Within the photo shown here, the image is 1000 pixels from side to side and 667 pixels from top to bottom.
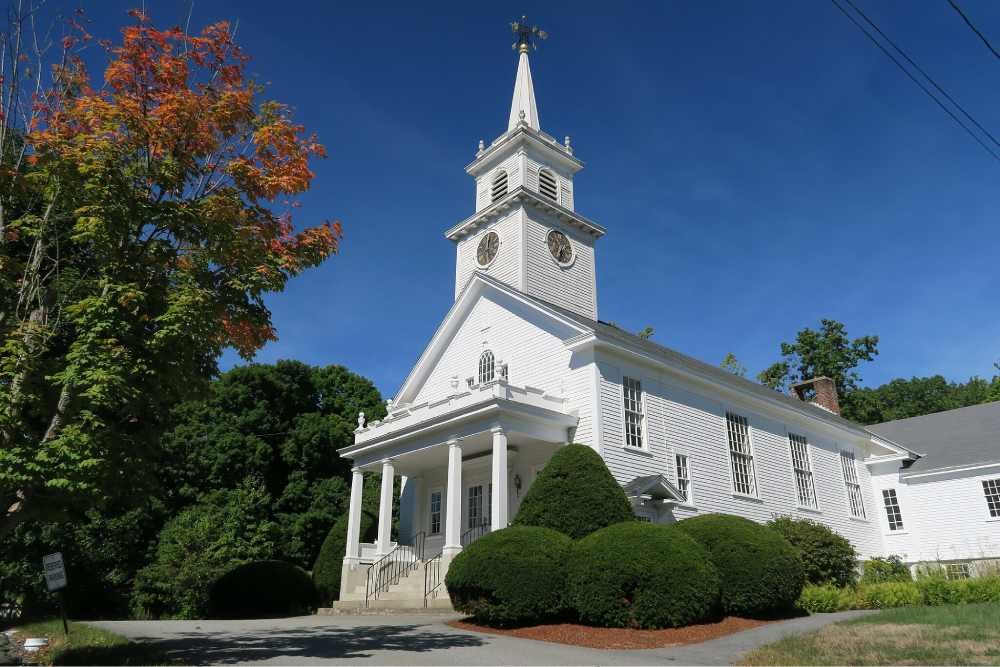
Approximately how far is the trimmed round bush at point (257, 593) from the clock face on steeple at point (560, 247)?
14.3 metres

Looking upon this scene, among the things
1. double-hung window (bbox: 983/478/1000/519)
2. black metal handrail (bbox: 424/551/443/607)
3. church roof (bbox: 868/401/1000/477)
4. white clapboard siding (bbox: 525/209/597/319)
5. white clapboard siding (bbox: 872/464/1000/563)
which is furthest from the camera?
church roof (bbox: 868/401/1000/477)

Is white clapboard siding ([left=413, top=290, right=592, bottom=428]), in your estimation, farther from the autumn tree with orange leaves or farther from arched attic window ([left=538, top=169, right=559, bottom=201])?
the autumn tree with orange leaves

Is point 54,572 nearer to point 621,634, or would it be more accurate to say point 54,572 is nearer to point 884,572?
point 621,634

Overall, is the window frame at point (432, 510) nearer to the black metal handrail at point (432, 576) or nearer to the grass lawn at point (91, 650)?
the black metal handrail at point (432, 576)

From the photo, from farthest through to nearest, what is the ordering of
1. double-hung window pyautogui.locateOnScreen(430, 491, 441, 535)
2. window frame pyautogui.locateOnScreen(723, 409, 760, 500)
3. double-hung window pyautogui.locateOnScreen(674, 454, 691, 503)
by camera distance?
double-hung window pyautogui.locateOnScreen(430, 491, 441, 535), window frame pyautogui.locateOnScreen(723, 409, 760, 500), double-hung window pyautogui.locateOnScreen(674, 454, 691, 503)

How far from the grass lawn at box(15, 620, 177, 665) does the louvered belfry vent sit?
20382 mm

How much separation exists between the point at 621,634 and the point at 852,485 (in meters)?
21.0

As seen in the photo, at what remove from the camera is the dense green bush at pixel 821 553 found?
2027 cm

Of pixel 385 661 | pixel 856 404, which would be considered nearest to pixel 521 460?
pixel 385 661

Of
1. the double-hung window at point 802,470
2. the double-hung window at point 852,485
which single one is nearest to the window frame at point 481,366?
the double-hung window at point 802,470

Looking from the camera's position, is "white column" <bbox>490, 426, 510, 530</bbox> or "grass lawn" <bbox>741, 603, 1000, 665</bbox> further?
"white column" <bbox>490, 426, 510, 530</bbox>

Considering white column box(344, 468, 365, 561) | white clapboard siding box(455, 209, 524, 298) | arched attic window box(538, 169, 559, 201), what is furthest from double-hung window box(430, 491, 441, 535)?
arched attic window box(538, 169, 559, 201)

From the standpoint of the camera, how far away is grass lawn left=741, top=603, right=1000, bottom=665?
8.99 metres

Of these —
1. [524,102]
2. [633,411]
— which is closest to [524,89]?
[524,102]
